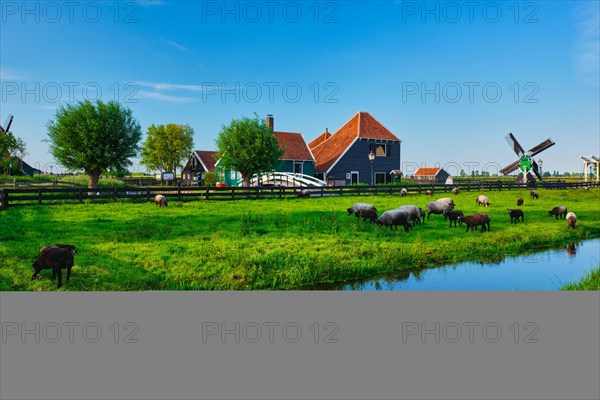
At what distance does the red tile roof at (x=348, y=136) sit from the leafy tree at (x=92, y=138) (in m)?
20.5

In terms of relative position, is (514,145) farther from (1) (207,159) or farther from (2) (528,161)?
(1) (207,159)

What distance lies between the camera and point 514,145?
5212 cm

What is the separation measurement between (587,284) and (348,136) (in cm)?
3593

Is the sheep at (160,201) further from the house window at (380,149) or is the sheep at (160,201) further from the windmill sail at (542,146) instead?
the windmill sail at (542,146)

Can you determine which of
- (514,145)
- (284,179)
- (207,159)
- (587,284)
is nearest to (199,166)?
(207,159)

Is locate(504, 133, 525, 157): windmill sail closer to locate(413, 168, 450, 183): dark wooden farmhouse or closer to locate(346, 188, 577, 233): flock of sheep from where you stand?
locate(413, 168, 450, 183): dark wooden farmhouse

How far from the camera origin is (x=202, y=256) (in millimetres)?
9617

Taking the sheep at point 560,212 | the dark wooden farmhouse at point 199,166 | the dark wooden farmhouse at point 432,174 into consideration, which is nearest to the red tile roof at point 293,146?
the dark wooden farmhouse at point 199,166

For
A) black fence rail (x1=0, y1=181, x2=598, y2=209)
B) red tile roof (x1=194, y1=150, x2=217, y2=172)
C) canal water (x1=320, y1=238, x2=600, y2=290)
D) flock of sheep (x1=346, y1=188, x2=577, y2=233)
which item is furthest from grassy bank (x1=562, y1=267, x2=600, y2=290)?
red tile roof (x1=194, y1=150, x2=217, y2=172)

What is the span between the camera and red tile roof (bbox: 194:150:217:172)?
179ft

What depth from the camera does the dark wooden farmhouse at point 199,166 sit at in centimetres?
5447

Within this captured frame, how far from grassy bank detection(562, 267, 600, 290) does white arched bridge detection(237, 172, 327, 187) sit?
1057 inches

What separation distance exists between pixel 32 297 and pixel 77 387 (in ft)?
11.8

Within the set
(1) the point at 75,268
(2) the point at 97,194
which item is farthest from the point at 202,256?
(2) the point at 97,194
